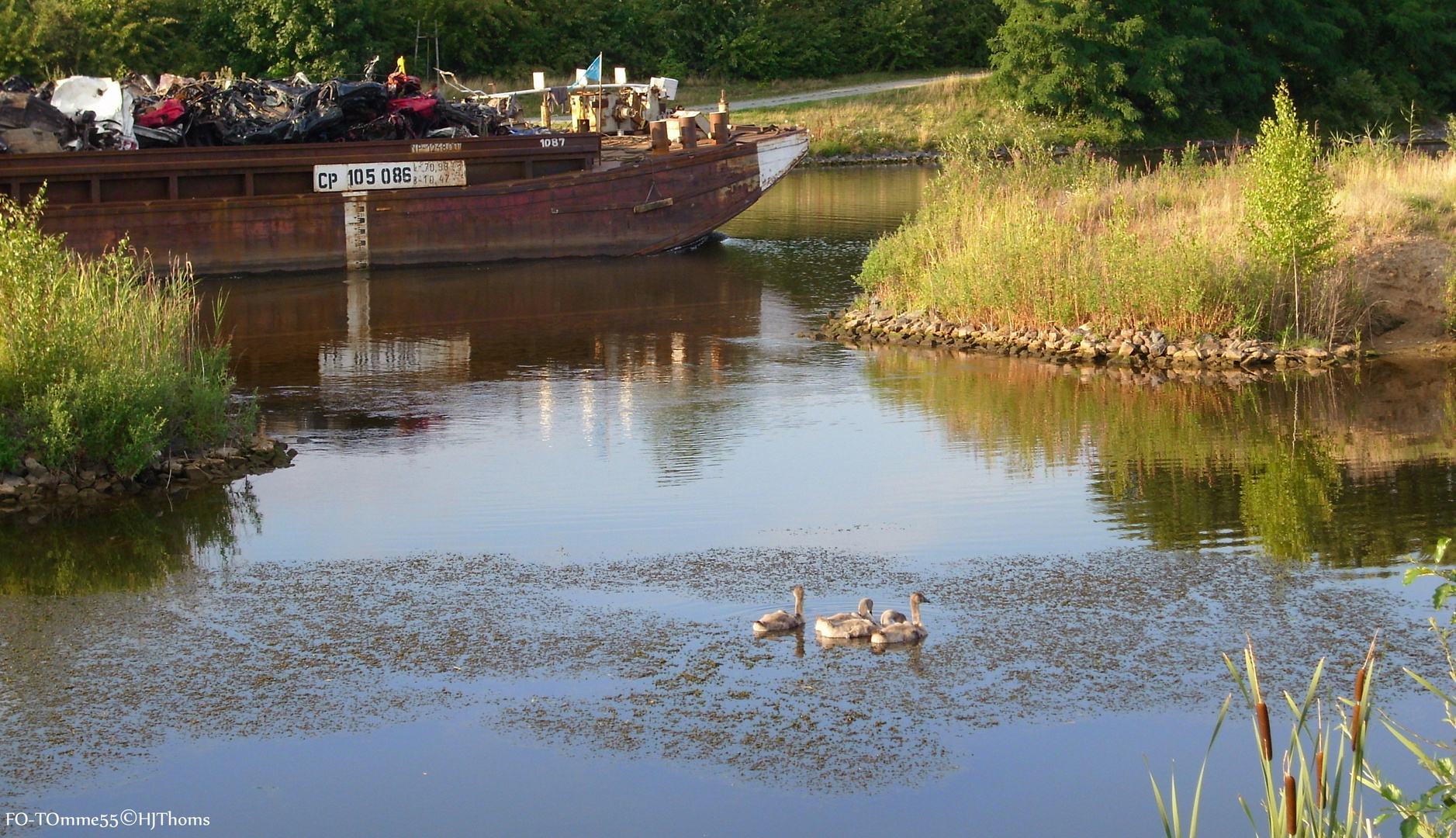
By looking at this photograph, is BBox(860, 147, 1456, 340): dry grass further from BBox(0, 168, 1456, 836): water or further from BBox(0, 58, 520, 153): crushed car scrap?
BBox(0, 58, 520, 153): crushed car scrap

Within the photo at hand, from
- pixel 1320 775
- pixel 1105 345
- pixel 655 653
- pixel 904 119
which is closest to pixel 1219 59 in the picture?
pixel 904 119

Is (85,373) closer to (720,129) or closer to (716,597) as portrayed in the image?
(716,597)

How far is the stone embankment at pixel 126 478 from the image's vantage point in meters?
11.7

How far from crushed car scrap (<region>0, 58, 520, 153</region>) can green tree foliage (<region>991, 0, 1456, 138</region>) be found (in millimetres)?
25488

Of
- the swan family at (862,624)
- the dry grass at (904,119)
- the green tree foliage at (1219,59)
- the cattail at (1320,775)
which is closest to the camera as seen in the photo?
the cattail at (1320,775)

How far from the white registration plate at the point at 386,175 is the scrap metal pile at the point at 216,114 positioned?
0.58 m

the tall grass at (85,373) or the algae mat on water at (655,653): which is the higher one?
the tall grass at (85,373)

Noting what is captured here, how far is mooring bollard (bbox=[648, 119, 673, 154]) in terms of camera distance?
86.3 feet

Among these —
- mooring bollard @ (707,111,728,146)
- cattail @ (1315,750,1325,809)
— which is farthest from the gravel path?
cattail @ (1315,750,1325,809)

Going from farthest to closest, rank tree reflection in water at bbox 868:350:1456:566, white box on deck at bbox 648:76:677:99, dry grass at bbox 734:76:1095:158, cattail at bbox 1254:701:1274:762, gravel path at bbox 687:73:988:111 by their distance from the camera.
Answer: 1. gravel path at bbox 687:73:988:111
2. dry grass at bbox 734:76:1095:158
3. white box on deck at bbox 648:76:677:99
4. tree reflection in water at bbox 868:350:1456:566
5. cattail at bbox 1254:701:1274:762

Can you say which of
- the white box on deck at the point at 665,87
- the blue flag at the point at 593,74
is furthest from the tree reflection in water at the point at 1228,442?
the white box on deck at the point at 665,87

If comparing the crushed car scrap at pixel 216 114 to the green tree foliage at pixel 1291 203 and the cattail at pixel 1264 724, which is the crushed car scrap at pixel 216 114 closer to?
the green tree foliage at pixel 1291 203

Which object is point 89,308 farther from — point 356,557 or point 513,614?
point 513,614

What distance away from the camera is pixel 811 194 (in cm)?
3728
